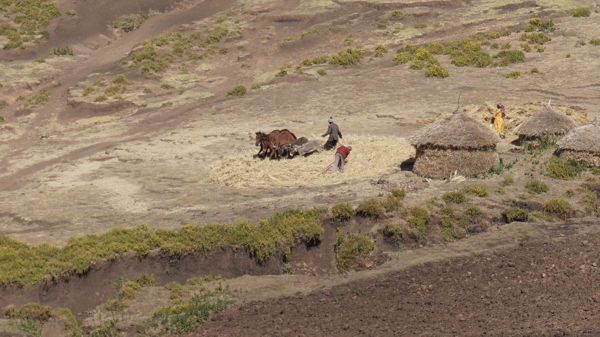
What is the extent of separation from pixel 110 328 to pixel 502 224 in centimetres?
1137

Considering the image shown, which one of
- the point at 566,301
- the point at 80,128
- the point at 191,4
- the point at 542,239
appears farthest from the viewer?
the point at 191,4

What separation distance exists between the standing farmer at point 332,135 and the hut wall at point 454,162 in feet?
12.9

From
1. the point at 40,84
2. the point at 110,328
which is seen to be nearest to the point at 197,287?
the point at 110,328

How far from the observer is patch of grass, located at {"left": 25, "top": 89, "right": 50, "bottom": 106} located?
4541cm

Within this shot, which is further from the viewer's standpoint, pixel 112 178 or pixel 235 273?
pixel 112 178

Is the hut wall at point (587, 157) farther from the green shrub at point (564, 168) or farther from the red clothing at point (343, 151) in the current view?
the red clothing at point (343, 151)

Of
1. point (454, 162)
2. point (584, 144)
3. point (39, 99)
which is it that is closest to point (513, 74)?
point (584, 144)

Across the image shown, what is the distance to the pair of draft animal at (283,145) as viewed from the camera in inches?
1163

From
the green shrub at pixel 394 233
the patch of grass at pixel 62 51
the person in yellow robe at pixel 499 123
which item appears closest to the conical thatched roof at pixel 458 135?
the green shrub at pixel 394 233

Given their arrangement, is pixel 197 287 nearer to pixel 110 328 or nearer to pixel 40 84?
pixel 110 328

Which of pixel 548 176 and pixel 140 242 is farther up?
pixel 140 242

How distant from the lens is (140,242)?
21547mm

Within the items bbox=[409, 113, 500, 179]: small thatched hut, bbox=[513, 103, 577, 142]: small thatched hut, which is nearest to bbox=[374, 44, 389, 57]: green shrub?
bbox=[513, 103, 577, 142]: small thatched hut

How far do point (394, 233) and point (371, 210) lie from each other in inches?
41.3
